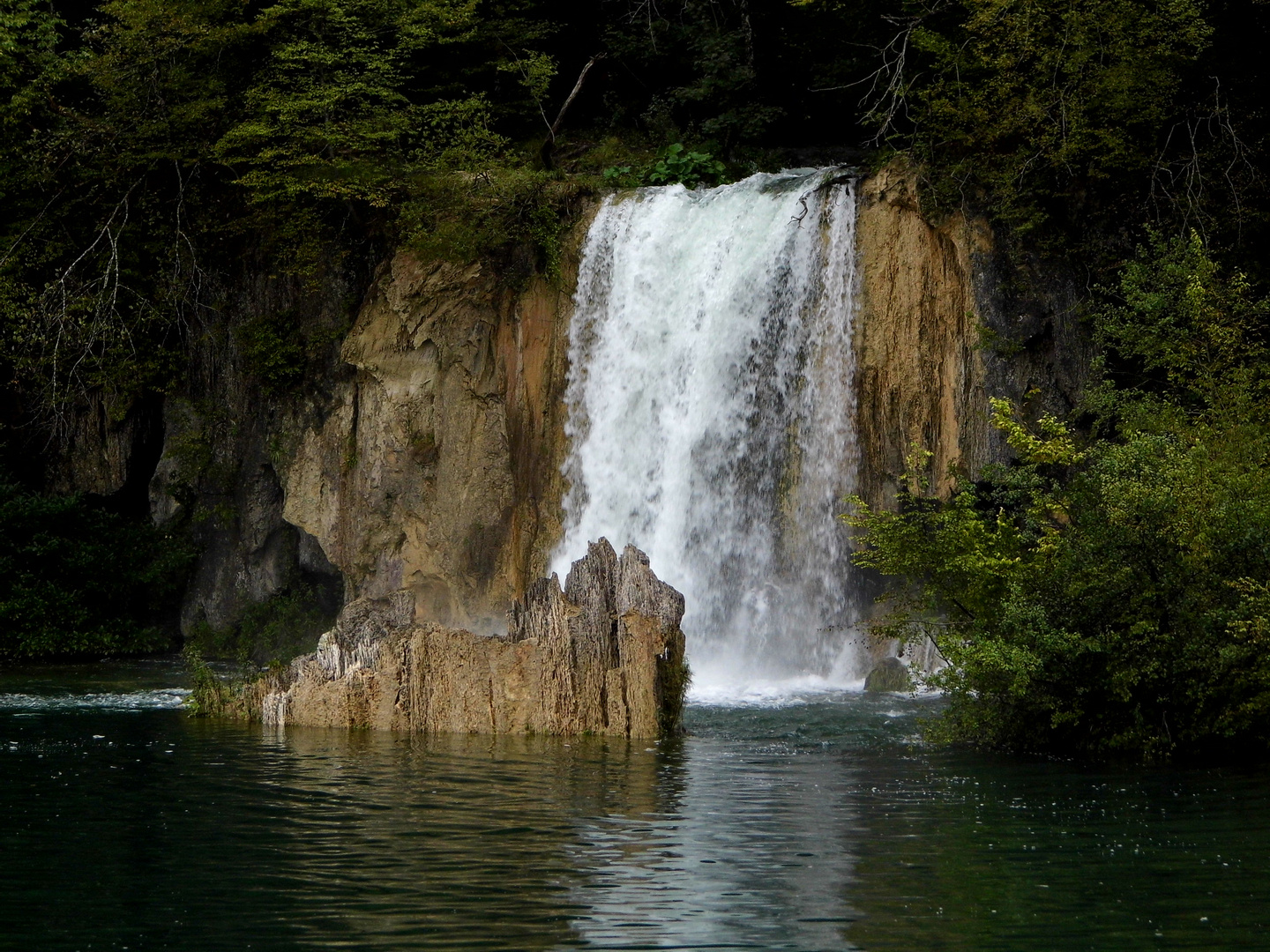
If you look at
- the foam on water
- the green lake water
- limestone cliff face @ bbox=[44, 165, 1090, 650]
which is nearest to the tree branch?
limestone cliff face @ bbox=[44, 165, 1090, 650]

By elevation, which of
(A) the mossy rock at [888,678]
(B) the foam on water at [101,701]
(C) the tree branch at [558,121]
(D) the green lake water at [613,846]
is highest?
(C) the tree branch at [558,121]

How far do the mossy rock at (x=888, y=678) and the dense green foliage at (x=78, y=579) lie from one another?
13.7 meters

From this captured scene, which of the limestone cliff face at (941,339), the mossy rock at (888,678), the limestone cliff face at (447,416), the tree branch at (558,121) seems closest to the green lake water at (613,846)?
the mossy rock at (888,678)

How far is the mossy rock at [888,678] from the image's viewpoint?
2172 cm

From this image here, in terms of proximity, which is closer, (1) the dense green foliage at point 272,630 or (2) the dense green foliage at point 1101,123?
(2) the dense green foliage at point 1101,123

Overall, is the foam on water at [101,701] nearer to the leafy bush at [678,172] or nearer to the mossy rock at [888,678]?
the mossy rock at [888,678]

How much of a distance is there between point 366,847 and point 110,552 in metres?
19.7

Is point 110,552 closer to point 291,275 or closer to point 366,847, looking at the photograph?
point 291,275

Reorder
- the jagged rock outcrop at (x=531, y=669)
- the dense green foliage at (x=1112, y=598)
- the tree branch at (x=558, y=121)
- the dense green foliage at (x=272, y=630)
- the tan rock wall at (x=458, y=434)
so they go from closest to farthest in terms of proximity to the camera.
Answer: the dense green foliage at (x=1112, y=598) → the jagged rock outcrop at (x=531, y=669) → the tan rock wall at (x=458, y=434) → the dense green foliage at (x=272, y=630) → the tree branch at (x=558, y=121)

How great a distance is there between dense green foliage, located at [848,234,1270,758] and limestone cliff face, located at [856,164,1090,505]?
5.46 meters

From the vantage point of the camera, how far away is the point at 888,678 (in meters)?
21.9

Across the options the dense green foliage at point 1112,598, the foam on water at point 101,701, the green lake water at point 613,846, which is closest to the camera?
the green lake water at point 613,846

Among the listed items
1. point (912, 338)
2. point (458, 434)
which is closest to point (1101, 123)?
point (912, 338)

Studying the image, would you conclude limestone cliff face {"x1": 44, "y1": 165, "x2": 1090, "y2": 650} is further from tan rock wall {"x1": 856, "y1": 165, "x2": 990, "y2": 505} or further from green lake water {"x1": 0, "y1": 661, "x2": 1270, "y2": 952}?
green lake water {"x1": 0, "y1": 661, "x2": 1270, "y2": 952}
